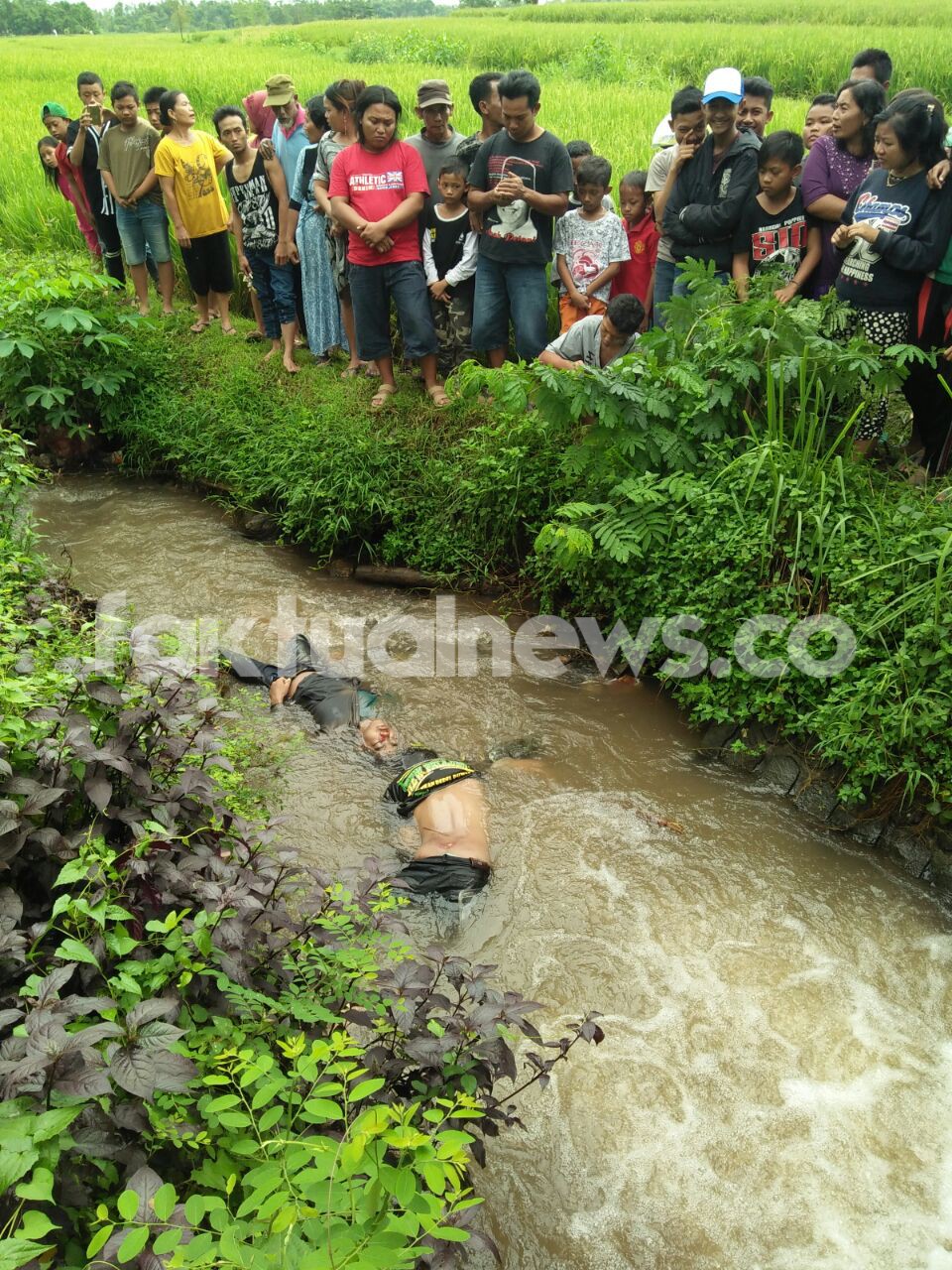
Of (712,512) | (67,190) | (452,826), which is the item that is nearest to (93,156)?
(67,190)

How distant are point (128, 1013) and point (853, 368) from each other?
12.8ft

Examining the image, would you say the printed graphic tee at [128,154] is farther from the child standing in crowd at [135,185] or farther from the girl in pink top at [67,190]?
the girl in pink top at [67,190]

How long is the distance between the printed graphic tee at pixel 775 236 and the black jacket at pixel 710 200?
7 cm

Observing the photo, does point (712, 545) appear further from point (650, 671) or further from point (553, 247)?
point (553, 247)

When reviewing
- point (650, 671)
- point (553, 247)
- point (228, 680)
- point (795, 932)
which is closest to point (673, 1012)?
point (795, 932)

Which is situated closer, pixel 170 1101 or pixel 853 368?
pixel 170 1101

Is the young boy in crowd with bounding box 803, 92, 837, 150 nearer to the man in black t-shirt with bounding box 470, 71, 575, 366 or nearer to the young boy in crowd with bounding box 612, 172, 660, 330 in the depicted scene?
the young boy in crowd with bounding box 612, 172, 660, 330

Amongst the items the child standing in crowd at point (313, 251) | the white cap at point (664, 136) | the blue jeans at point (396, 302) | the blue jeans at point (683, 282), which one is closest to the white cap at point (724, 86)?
the blue jeans at point (683, 282)

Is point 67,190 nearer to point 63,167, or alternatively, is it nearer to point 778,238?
point 63,167

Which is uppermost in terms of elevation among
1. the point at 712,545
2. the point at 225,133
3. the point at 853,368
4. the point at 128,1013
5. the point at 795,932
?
the point at 225,133

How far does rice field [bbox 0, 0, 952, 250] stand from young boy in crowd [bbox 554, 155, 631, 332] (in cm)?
226

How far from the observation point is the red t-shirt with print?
5867 mm

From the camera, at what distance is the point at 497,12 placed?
101 feet

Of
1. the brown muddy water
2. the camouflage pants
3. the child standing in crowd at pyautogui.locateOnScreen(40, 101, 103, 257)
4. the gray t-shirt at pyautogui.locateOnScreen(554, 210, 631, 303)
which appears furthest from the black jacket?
the child standing in crowd at pyautogui.locateOnScreen(40, 101, 103, 257)
